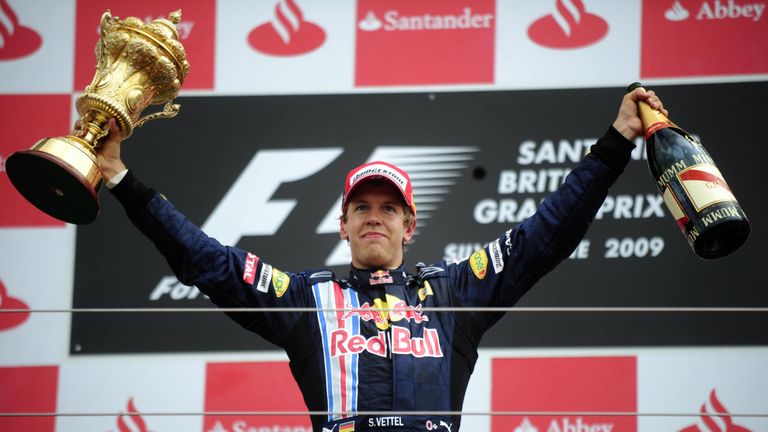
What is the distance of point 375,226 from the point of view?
7.87ft

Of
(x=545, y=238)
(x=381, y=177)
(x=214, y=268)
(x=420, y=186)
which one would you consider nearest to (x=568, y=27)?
(x=420, y=186)

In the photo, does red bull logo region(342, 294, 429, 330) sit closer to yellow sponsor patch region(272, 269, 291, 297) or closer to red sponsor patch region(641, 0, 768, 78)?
yellow sponsor patch region(272, 269, 291, 297)

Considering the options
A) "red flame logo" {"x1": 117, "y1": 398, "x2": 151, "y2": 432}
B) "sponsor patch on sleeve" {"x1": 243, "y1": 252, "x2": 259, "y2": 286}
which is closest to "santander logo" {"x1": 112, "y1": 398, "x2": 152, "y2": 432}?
"red flame logo" {"x1": 117, "y1": 398, "x2": 151, "y2": 432}

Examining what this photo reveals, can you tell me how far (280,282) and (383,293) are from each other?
0.62ft

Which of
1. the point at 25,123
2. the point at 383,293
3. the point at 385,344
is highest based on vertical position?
the point at 25,123

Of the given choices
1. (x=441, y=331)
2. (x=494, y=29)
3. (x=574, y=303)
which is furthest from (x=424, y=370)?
(x=494, y=29)

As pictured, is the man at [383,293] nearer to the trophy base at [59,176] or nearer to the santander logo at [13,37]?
the trophy base at [59,176]

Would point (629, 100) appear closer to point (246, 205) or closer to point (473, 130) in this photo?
point (473, 130)

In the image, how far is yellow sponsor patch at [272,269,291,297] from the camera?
232 cm

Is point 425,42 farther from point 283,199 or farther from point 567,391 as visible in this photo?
point 567,391

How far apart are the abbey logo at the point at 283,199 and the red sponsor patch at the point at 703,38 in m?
0.56

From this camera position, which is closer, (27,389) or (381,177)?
(381,177)

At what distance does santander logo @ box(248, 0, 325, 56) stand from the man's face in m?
1.11

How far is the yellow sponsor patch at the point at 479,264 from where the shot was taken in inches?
92.0
